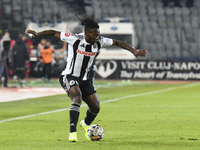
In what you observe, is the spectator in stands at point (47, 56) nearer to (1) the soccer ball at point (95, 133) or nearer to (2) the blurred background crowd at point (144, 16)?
(2) the blurred background crowd at point (144, 16)

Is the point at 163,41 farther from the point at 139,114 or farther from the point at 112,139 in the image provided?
the point at 112,139

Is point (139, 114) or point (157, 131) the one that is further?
point (139, 114)

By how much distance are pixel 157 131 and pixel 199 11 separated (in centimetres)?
2902

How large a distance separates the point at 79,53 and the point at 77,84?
1.48ft

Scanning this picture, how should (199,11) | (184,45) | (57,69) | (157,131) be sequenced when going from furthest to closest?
1. (199,11)
2. (184,45)
3. (57,69)
4. (157,131)

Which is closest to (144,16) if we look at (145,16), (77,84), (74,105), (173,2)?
(145,16)

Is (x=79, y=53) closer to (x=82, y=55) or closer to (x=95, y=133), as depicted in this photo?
(x=82, y=55)

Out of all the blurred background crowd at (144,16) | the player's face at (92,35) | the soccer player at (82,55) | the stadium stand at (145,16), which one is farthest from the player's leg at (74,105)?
the stadium stand at (145,16)

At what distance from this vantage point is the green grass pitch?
6.58 m

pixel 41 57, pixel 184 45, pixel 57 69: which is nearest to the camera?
pixel 41 57

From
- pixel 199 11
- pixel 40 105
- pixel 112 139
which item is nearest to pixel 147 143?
pixel 112 139

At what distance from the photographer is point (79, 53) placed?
7184 millimetres

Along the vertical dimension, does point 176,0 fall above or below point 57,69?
above

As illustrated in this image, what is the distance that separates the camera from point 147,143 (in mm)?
6719
